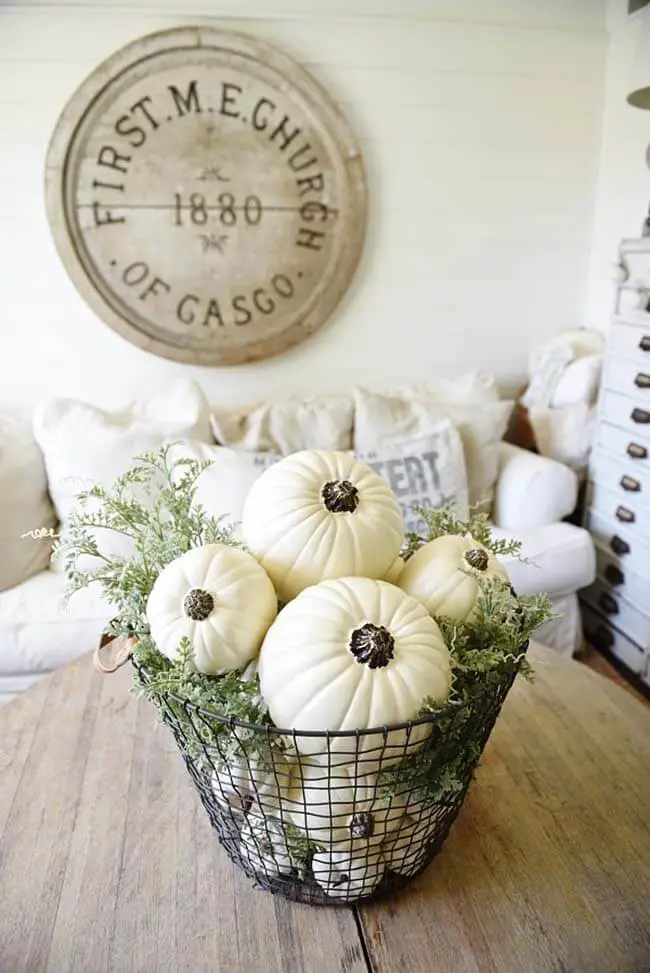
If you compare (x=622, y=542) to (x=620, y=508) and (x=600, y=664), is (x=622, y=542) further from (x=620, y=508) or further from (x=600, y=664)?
(x=600, y=664)

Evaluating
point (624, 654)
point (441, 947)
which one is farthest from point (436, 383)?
point (441, 947)

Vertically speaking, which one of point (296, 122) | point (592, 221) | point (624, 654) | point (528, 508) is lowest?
point (624, 654)

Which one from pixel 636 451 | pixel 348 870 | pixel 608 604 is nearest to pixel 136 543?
pixel 348 870

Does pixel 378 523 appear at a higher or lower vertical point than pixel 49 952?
higher

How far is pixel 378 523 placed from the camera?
2.60ft

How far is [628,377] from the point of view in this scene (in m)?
2.23

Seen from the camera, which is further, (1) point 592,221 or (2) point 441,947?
(1) point 592,221

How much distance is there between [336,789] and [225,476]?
143 centimetres

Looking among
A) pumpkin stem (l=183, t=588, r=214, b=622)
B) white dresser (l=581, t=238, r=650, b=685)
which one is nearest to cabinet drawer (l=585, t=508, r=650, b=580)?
white dresser (l=581, t=238, r=650, b=685)

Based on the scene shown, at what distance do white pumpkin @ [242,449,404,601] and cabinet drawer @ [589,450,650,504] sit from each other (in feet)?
5.46

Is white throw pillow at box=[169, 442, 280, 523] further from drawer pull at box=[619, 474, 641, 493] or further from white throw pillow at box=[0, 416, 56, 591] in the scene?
drawer pull at box=[619, 474, 641, 493]

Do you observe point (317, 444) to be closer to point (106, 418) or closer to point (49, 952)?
point (106, 418)

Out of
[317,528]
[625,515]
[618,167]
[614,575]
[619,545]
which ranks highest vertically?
[618,167]

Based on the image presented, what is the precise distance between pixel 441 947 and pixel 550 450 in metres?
2.06
